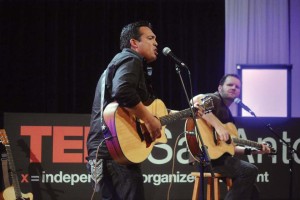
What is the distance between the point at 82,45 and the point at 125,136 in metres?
5.17

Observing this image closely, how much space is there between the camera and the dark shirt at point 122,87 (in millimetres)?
3539

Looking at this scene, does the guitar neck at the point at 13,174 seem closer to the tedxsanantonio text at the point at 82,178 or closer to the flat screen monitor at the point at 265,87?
the tedxsanantonio text at the point at 82,178

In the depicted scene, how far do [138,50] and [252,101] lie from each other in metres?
4.84

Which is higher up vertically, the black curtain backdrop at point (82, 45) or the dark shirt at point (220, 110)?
the black curtain backdrop at point (82, 45)

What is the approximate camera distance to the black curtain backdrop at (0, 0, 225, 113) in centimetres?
847

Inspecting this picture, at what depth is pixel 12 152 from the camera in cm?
638

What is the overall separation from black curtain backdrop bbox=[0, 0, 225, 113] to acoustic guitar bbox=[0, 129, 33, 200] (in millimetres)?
2267

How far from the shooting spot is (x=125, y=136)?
368cm

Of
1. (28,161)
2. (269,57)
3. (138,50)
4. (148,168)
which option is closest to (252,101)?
(269,57)

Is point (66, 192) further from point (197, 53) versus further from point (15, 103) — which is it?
point (197, 53)

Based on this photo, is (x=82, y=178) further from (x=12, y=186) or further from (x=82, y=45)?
(x=82, y=45)

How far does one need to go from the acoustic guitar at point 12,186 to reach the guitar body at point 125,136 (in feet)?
9.67

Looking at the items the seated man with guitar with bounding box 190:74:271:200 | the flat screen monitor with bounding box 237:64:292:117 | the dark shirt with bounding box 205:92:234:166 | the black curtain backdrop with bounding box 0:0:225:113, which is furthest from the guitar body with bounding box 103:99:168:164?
the black curtain backdrop with bounding box 0:0:225:113

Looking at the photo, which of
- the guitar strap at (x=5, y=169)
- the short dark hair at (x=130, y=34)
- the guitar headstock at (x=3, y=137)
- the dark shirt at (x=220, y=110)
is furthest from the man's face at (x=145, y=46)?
the guitar strap at (x=5, y=169)
